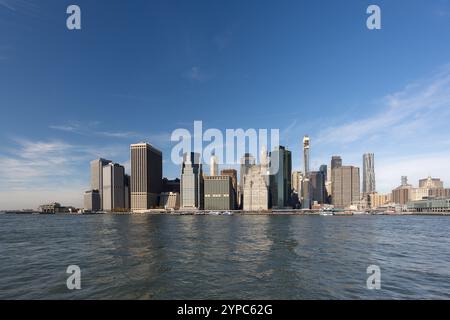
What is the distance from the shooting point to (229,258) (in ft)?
119

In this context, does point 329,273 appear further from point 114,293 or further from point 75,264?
point 75,264

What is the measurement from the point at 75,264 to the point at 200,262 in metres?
14.9

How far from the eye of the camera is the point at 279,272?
95.8 feet
